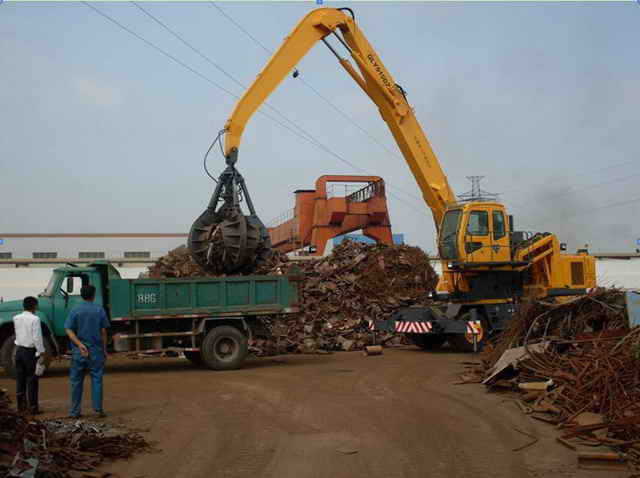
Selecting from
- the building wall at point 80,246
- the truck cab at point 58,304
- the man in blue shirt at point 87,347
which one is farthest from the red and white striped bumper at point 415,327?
the building wall at point 80,246

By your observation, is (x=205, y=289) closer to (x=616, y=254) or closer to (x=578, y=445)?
(x=578, y=445)

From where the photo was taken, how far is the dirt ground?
6652mm

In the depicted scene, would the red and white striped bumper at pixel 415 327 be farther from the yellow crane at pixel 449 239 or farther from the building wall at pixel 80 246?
the building wall at pixel 80 246

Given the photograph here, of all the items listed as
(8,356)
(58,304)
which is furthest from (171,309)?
(8,356)

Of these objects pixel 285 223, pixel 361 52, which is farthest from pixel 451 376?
pixel 285 223

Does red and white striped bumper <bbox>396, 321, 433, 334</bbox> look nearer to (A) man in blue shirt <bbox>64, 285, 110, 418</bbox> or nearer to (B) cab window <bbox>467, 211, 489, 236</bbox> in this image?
(B) cab window <bbox>467, 211, 489, 236</bbox>

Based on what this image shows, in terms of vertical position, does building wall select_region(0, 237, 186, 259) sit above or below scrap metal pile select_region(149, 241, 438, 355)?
above

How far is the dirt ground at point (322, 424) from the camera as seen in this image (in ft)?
21.8

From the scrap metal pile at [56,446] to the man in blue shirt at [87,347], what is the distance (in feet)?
3.63

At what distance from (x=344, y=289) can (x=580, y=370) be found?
12079 mm

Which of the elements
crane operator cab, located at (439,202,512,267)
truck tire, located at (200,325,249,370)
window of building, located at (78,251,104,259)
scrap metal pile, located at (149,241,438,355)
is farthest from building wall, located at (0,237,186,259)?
truck tire, located at (200,325,249,370)

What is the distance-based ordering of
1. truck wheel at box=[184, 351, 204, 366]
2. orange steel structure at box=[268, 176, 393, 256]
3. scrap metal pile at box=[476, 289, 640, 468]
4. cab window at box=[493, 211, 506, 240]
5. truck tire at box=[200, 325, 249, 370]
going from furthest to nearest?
orange steel structure at box=[268, 176, 393, 256] → cab window at box=[493, 211, 506, 240] → truck wheel at box=[184, 351, 204, 366] → truck tire at box=[200, 325, 249, 370] → scrap metal pile at box=[476, 289, 640, 468]

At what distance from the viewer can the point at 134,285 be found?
1421 cm

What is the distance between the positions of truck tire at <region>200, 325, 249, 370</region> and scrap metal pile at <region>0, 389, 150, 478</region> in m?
6.64
